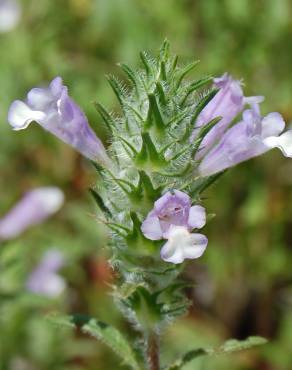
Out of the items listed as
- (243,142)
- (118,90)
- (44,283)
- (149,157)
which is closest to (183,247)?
(149,157)

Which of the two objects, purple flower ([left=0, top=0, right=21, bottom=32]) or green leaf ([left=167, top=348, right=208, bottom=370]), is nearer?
green leaf ([left=167, top=348, right=208, bottom=370])

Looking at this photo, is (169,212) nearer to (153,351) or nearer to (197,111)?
(197,111)

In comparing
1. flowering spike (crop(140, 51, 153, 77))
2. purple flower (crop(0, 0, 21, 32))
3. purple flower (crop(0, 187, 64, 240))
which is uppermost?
purple flower (crop(0, 0, 21, 32))

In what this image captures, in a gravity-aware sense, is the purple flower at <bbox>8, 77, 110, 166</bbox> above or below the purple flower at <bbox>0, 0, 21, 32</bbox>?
below

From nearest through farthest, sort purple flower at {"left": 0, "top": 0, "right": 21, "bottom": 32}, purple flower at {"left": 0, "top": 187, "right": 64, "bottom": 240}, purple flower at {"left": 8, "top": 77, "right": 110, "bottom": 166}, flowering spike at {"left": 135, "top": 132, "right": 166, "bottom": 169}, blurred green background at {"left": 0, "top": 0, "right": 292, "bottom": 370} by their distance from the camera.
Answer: flowering spike at {"left": 135, "top": 132, "right": 166, "bottom": 169}
purple flower at {"left": 8, "top": 77, "right": 110, "bottom": 166}
purple flower at {"left": 0, "top": 187, "right": 64, "bottom": 240}
blurred green background at {"left": 0, "top": 0, "right": 292, "bottom": 370}
purple flower at {"left": 0, "top": 0, "right": 21, "bottom": 32}

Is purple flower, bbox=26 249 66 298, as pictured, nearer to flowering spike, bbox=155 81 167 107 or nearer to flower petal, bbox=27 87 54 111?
flower petal, bbox=27 87 54 111

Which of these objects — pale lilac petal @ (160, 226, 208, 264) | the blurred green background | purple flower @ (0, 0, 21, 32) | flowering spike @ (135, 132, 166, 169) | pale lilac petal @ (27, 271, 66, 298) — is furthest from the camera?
purple flower @ (0, 0, 21, 32)

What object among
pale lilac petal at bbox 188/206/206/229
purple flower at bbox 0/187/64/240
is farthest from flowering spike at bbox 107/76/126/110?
purple flower at bbox 0/187/64/240
